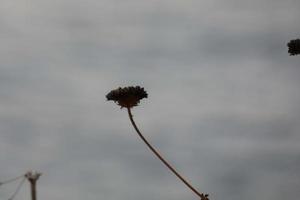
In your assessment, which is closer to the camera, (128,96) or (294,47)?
(294,47)

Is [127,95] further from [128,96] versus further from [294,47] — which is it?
[294,47]

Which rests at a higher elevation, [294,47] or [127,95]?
[127,95]

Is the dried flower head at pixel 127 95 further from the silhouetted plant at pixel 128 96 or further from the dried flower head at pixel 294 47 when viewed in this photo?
the dried flower head at pixel 294 47

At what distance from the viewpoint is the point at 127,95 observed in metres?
21.5

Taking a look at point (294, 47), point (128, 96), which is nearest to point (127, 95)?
point (128, 96)

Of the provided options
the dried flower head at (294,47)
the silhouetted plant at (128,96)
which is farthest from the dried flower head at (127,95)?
the dried flower head at (294,47)

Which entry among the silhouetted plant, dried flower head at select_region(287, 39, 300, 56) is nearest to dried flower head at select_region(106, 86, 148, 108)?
the silhouetted plant

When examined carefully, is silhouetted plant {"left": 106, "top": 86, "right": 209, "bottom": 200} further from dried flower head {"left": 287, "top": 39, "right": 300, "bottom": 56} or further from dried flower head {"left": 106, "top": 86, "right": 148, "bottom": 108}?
dried flower head {"left": 287, "top": 39, "right": 300, "bottom": 56}

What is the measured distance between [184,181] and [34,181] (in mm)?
6959

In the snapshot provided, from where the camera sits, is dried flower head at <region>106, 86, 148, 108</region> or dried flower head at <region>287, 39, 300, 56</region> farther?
dried flower head at <region>106, 86, 148, 108</region>

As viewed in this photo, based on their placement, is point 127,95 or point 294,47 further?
point 127,95

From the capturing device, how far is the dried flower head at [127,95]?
70.2ft

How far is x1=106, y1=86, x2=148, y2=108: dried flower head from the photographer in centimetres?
2141

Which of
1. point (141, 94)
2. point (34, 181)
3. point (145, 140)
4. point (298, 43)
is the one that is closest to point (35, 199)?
point (34, 181)
